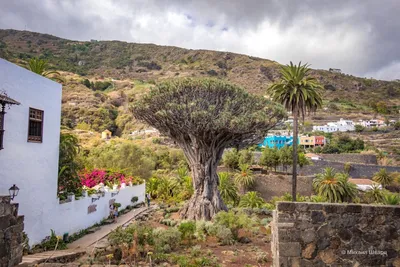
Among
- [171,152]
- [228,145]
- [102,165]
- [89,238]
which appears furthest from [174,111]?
[171,152]

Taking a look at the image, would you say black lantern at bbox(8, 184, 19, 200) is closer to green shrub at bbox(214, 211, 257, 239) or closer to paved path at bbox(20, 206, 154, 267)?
paved path at bbox(20, 206, 154, 267)

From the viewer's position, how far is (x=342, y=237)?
449cm

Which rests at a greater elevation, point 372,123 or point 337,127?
point 372,123

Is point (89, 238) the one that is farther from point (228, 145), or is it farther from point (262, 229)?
point (228, 145)

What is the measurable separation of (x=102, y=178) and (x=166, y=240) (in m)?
11.3

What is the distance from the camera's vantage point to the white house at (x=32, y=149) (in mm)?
9055

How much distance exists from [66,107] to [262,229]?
57.0 metres

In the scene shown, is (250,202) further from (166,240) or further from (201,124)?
(166,240)

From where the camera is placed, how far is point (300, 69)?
75.5ft

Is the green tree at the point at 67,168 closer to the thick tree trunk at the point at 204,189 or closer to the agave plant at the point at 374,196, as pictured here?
the thick tree trunk at the point at 204,189

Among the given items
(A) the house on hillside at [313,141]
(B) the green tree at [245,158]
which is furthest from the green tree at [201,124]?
(A) the house on hillside at [313,141]

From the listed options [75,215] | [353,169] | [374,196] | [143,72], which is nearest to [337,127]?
[353,169]

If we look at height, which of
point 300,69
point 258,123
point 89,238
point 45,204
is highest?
point 300,69

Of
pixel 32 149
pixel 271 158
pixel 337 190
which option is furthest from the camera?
pixel 271 158
